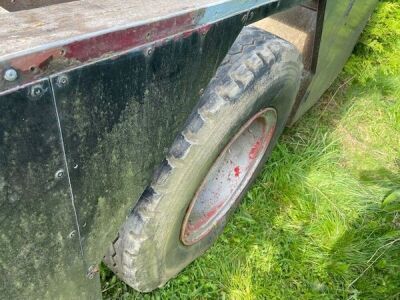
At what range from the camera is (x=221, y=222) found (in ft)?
7.85

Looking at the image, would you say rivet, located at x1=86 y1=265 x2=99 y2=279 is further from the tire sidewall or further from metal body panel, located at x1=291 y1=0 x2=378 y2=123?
metal body panel, located at x1=291 y1=0 x2=378 y2=123

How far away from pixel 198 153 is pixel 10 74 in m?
0.84

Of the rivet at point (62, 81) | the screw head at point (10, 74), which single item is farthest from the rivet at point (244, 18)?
the screw head at point (10, 74)

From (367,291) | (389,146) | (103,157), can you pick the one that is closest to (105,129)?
(103,157)

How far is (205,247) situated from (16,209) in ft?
4.59

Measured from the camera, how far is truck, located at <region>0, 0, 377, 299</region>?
0.95m

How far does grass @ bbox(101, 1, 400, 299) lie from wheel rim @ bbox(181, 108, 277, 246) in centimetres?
25

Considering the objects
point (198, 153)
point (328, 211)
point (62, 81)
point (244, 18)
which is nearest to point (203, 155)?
point (198, 153)

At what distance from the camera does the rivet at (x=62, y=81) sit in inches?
37.2

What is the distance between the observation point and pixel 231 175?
2480 mm

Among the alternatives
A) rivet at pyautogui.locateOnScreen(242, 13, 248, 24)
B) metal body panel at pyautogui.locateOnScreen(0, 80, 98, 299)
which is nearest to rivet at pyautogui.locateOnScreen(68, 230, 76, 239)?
metal body panel at pyautogui.locateOnScreen(0, 80, 98, 299)

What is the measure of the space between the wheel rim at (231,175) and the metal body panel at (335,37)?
34 centimetres

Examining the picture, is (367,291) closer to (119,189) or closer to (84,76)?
(119,189)

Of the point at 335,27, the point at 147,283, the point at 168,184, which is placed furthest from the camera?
the point at 335,27
